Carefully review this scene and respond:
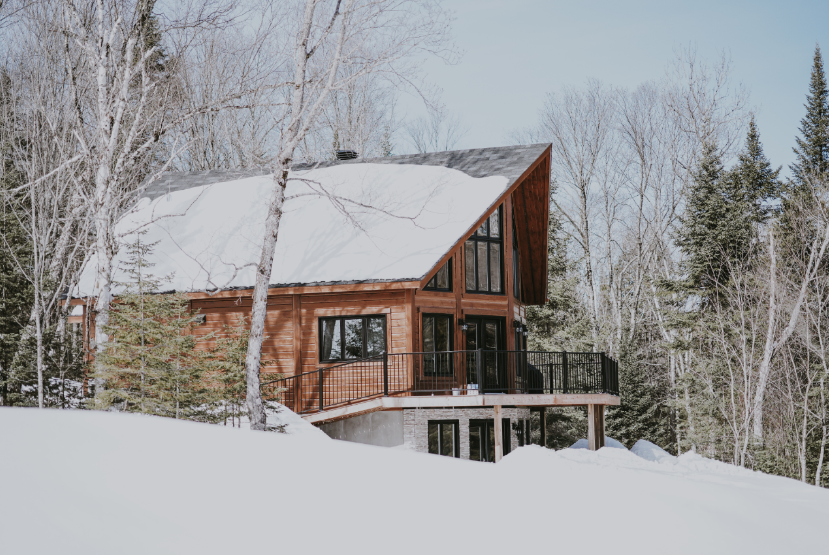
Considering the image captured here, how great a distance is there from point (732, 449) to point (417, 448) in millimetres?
13458

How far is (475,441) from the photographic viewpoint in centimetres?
1748

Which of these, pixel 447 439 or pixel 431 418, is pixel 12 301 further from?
pixel 447 439

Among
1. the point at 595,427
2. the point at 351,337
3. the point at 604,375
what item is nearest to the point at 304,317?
the point at 351,337

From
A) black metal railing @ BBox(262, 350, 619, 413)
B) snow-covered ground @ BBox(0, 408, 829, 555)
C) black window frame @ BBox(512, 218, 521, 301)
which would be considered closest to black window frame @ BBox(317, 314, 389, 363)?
black metal railing @ BBox(262, 350, 619, 413)

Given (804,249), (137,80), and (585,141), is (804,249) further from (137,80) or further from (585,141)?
(137,80)

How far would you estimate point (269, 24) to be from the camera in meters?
16.8

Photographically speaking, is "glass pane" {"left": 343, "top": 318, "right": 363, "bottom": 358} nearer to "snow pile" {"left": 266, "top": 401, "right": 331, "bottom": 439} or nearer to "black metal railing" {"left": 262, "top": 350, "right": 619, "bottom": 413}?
"black metal railing" {"left": 262, "top": 350, "right": 619, "bottom": 413}

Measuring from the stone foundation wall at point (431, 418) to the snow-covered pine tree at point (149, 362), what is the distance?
439 cm

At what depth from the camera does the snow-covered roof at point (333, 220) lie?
16.0 m

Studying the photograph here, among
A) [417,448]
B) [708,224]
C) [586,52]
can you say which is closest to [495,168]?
[417,448]

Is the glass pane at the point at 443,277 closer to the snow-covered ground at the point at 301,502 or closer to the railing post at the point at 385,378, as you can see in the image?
the railing post at the point at 385,378

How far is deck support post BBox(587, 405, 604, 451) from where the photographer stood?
17250 mm

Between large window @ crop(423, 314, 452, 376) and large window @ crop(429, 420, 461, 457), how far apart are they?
3.70 ft

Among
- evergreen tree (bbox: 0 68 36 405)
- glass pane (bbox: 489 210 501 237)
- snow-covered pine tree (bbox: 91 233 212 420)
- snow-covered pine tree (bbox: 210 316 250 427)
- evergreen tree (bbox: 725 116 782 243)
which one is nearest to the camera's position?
snow-covered pine tree (bbox: 91 233 212 420)
